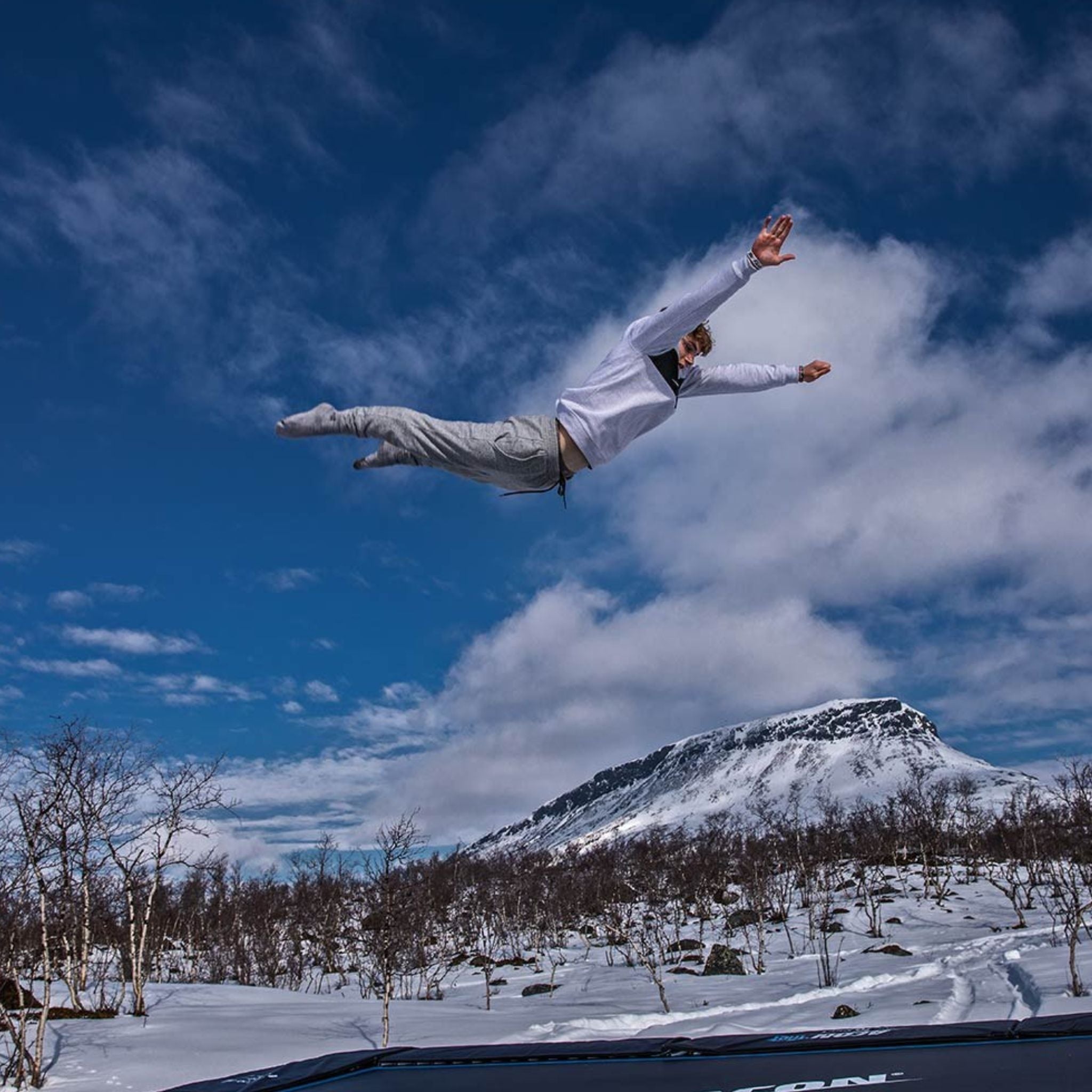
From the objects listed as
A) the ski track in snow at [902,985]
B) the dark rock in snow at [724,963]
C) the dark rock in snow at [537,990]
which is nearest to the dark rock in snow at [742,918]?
the dark rock in snow at [724,963]

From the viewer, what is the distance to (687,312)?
3141 mm

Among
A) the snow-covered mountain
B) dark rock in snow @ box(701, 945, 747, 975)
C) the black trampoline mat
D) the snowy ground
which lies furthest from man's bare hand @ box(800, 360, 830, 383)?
the snow-covered mountain

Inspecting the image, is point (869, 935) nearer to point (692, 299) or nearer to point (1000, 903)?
point (1000, 903)

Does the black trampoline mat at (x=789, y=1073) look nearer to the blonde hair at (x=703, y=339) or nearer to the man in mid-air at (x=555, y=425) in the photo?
the man in mid-air at (x=555, y=425)

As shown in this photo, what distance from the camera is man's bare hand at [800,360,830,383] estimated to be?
13.0 ft

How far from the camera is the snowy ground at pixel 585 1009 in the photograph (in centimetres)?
1166

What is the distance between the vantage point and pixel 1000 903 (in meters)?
29.2

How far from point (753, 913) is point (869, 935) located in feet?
12.4

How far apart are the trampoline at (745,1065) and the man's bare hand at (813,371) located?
2684 mm

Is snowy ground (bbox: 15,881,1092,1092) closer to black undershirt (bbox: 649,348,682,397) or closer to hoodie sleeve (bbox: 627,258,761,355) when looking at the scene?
black undershirt (bbox: 649,348,682,397)

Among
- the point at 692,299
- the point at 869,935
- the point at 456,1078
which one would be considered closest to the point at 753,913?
the point at 869,935

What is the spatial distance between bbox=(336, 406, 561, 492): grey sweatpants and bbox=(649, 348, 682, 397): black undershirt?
434mm

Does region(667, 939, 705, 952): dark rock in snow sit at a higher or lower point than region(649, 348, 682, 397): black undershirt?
lower

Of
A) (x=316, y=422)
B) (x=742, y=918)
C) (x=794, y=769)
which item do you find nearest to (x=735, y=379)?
(x=316, y=422)
